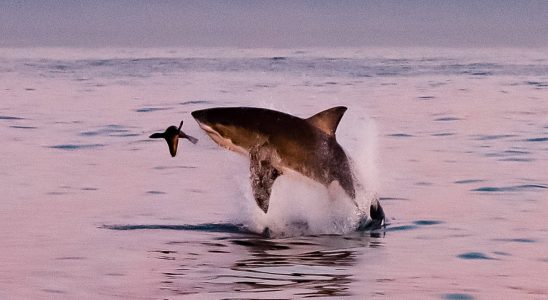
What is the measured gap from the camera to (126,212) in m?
16.1

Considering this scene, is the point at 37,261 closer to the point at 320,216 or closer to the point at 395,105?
the point at 320,216

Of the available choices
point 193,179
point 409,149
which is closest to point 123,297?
point 193,179

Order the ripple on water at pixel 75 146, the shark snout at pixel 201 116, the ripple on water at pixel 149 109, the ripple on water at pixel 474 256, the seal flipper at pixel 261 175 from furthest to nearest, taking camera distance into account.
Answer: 1. the ripple on water at pixel 149 109
2. the ripple on water at pixel 75 146
3. the shark snout at pixel 201 116
4. the seal flipper at pixel 261 175
5. the ripple on water at pixel 474 256

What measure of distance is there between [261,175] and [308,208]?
1087 mm

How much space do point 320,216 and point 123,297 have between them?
4885 millimetres

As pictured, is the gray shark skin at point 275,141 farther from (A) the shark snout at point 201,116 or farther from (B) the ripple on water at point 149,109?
(B) the ripple on water at point 149,109

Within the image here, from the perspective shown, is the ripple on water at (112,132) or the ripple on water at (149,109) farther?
the ripple on water at (149,109)

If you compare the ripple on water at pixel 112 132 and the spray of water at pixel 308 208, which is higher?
the spray of water at pixel 308 208

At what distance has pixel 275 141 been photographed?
47.8 ft

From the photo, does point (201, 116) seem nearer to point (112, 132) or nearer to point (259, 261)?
point (259, 261)

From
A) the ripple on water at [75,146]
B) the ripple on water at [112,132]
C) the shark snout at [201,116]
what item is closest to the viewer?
the shark snout at [201,116]

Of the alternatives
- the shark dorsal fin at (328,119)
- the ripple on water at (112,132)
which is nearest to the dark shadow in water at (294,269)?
→ the shark dorsal fin at (328,119)

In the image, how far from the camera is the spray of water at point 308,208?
14805mm

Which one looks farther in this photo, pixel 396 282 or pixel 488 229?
pixel 488 229
